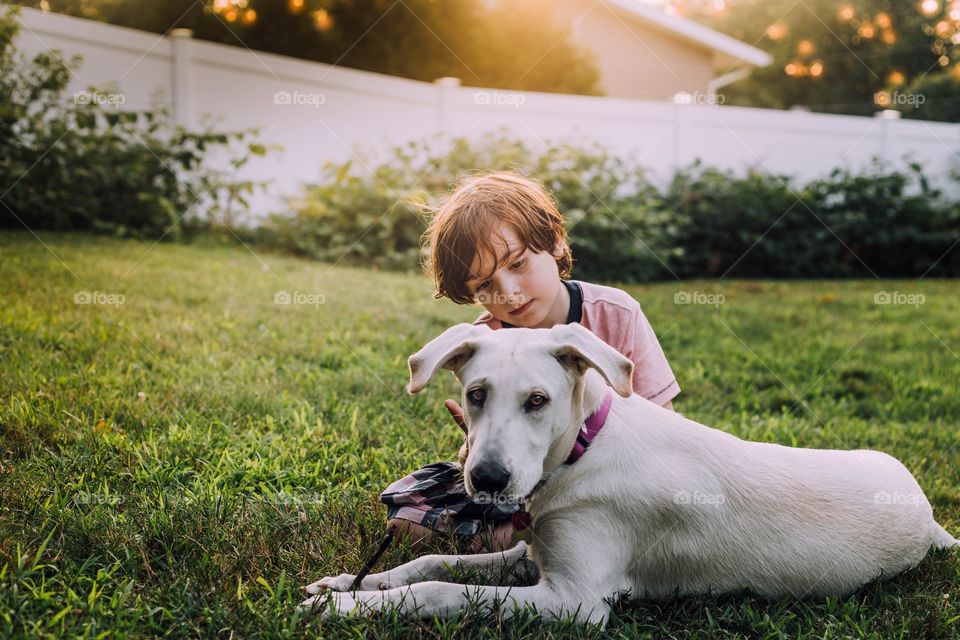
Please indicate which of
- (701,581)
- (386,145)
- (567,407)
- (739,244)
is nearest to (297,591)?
(567,407)

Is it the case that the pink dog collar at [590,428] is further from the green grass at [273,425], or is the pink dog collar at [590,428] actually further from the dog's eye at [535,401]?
the green grass at [273,425]

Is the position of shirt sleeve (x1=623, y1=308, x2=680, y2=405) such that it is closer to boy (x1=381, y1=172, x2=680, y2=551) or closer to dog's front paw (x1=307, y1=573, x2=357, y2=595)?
boy (x1=381, y1=172, x2=680, y2=551)

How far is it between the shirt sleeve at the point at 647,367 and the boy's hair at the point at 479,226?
1.85 feet

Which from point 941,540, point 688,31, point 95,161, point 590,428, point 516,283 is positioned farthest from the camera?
point 688,31

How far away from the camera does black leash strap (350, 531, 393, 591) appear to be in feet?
8.38

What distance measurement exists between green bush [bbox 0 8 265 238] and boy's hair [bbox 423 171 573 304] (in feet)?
20.8

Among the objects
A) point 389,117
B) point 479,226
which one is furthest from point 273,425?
point 389,117

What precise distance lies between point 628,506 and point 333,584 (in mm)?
991

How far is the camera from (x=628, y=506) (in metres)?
2.56

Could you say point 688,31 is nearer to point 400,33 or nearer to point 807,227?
point 400,33

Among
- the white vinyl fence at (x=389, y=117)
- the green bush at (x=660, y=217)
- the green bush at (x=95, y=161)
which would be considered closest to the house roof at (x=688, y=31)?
the white vinyl fence at (x=389, y=117)

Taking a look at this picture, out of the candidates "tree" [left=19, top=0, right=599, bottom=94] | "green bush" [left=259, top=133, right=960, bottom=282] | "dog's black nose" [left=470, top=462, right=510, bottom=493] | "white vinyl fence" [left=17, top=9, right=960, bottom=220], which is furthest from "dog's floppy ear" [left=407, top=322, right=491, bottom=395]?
"tree" [left=19, top=0, right=599, bottom=94]

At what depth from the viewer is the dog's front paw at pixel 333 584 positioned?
2.48 metres

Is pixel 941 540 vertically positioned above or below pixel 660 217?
below
